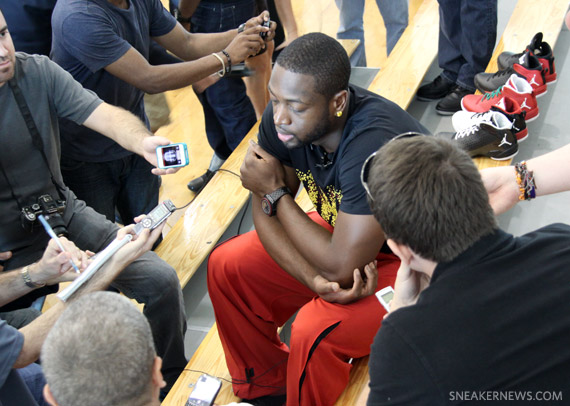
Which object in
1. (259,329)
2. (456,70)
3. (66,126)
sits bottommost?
(259,329)

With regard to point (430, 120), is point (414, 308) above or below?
above

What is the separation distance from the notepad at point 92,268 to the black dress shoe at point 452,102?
7.33 ft

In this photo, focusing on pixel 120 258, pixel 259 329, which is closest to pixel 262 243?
pixel 259 329

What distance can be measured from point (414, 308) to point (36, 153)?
1.63 metres

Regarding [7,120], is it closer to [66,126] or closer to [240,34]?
[66,126]

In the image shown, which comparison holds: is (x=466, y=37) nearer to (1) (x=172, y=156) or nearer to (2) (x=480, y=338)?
(1) (x=172, y=156)

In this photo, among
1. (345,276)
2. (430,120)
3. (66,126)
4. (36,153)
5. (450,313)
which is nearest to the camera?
(450,313)

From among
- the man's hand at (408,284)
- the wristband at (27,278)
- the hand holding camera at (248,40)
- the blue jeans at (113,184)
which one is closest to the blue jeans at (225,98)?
the hand holding camera at (248,40)

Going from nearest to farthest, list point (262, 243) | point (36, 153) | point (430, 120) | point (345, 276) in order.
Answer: point (345, 276)
point (262, 243)
point (36, 153)
point (430, 120)

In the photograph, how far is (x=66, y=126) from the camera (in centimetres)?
250

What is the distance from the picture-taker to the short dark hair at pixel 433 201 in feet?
3.86

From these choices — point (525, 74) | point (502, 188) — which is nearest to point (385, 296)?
point (502, 188)

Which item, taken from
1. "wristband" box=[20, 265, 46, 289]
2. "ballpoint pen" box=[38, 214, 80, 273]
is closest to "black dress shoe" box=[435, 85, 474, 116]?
"ballpoint pen" box=[38, 214, 80, 273]

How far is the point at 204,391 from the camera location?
1944mm
